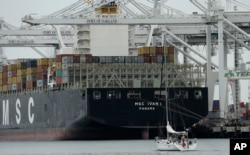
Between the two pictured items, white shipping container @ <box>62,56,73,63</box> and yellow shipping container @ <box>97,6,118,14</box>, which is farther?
yellow shipping container @ <box>97,6,118,14</box>

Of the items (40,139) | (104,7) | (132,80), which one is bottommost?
(40,139)

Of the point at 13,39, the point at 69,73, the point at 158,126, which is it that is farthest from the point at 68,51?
the point at 13,39

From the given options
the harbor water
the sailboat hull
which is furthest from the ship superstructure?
the sailboat hull

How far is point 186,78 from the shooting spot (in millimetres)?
55906

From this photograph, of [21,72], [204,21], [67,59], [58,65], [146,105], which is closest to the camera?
[146,105]

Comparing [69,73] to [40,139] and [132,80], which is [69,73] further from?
[40,139]

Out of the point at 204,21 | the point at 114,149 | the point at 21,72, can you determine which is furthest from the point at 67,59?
the point at 114,149

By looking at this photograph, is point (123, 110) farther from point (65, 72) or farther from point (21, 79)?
point (21, 79)

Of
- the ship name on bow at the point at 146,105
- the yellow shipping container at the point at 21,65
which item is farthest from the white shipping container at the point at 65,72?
the yellow shipping container at the point at 21,65

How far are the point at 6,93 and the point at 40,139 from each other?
30.1 feet

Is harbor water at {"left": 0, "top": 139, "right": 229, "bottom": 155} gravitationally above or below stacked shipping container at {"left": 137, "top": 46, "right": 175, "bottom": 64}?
below

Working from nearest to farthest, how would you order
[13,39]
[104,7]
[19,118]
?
1. [104,7]
2. [19,118]
3. [13,39]

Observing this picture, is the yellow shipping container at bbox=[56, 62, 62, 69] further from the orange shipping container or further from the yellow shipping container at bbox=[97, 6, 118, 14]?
the yellow shipping container at bbox=[97, 6, 118, 14]

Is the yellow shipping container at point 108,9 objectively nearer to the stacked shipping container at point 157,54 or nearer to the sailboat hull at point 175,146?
the stacked shipping container at point 157,54
